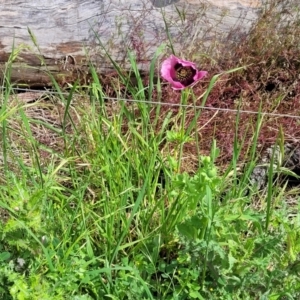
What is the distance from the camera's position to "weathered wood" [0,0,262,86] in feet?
10.4

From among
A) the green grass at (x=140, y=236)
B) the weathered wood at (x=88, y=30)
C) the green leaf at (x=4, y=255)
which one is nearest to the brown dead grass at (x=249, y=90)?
the weathered wood at (x=88, y=30)

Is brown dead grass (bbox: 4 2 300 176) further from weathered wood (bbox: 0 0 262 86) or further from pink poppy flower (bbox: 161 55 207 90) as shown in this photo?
pink poppy flower (bbox: 161 55 207 90)

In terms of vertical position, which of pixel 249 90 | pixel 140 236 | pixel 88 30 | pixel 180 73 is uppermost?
pixel 180 73

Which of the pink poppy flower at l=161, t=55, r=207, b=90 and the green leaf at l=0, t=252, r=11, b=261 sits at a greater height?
the pink poppy flower at l=161, t=55, r=207, b=90

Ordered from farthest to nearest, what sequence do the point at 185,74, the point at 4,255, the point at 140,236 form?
the point at 140,236, the point at 185,74, the point at 4,255

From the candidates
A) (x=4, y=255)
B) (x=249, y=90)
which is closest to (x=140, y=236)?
(x=4, y=255)

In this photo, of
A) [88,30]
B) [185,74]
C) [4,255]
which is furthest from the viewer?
[88,30]

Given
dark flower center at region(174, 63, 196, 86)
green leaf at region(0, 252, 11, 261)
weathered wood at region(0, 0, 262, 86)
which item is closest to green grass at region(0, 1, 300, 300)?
green leaf at region(0, 252, 11, 261)

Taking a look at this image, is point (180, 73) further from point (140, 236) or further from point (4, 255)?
point (4, 255)

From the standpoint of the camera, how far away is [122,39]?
3.20 metres

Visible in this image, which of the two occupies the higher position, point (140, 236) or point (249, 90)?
point (249, 90)

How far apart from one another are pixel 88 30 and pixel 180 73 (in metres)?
1.18

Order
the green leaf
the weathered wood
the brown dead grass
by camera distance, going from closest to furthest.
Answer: the green leaf
the brown dead grass
the weathered wood

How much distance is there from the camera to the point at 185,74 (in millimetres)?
2111
